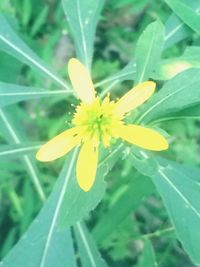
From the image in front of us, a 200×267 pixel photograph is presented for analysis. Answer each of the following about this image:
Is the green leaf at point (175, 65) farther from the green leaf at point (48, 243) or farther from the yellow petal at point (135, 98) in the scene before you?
the green leaf at point (48, 243)

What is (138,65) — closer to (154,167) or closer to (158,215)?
(154,167)

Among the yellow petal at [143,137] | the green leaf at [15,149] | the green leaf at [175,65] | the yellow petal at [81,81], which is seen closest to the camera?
the yellow petal at [143,137]

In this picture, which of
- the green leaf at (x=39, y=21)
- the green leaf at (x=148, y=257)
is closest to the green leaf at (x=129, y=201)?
the green leaf at (x=148, y=257)

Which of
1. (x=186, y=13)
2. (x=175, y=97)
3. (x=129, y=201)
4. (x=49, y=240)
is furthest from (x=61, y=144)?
(x=129, y=201)

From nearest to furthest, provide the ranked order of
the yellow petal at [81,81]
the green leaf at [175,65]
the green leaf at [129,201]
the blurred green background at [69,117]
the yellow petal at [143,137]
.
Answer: the yellow petal at [143,137] < the yellow petal at [81,81] < the green leaf at [175,65] < the green leaf at [129,201] < the blurred green background at [69,117]

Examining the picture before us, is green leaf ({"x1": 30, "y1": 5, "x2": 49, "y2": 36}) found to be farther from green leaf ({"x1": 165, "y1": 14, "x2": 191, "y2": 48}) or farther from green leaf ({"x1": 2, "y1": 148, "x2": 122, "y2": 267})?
green leaf ({"x1": 2, "y1": 148, "x2": 122, "y2": 267})
